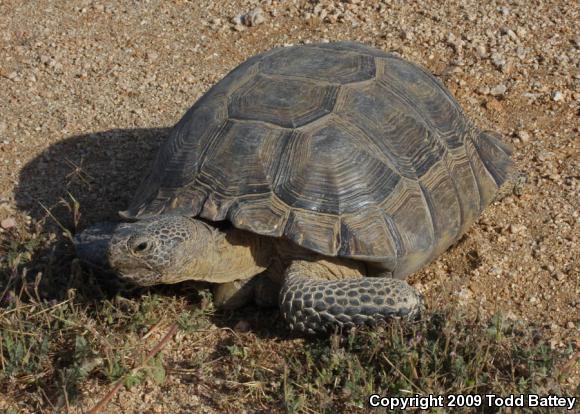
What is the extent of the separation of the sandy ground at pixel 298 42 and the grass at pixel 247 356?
0.36 m

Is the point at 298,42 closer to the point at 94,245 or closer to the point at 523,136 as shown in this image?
the point at 523,136

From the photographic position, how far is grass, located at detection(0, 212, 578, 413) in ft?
11.8

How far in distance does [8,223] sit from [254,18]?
9.67ft

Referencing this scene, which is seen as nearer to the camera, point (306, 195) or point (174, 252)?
point (174, 252)

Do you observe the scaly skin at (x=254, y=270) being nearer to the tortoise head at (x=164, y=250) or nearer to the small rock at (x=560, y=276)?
the tortoise head at (x=164, y=250)

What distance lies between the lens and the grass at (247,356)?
3.61m

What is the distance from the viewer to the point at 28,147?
5.58 m

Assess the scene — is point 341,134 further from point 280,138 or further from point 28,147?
point 28,147

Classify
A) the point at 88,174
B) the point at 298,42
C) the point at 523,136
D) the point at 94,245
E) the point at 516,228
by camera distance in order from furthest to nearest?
the point at 298,42, the point at 523,136, the point at 88,174, the point at 516,228, the point at 94,245

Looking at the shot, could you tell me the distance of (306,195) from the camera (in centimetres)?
392

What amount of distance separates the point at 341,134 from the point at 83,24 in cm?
380

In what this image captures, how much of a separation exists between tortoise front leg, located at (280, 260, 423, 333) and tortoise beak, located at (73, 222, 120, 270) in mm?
1023

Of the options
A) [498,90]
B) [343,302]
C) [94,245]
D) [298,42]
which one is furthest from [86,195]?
[498,90]

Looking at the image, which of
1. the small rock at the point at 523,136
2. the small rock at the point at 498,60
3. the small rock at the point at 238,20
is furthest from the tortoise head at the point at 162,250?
the small rock at the point at 238,20
